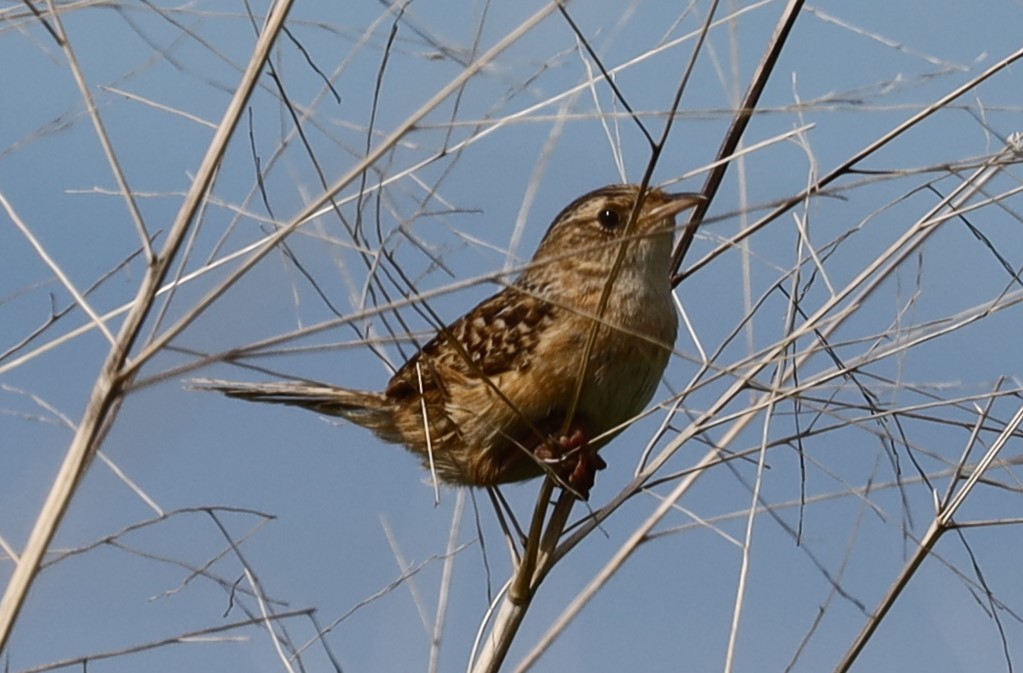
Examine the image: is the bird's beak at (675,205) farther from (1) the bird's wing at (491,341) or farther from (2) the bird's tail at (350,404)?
(2) the bird's tail at (350,404)

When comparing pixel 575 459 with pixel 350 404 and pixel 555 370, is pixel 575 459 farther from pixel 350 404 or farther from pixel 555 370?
pixel 350 404

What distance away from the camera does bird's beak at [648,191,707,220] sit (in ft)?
11.6

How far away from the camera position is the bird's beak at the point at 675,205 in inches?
139

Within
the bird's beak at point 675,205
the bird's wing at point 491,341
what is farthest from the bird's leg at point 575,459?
the bird's beak at point 675,205

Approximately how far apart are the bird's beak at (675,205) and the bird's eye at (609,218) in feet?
1.26

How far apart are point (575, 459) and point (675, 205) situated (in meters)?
0.74

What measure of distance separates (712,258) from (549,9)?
1328 millimetres

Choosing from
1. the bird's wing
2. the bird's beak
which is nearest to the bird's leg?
the bird's wing

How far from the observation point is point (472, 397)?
145 inches

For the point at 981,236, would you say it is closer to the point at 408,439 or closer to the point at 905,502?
the point at 905,502

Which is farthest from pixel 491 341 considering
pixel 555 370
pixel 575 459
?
pixel 575 459

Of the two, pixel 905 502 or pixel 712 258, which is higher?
pixel 712 258

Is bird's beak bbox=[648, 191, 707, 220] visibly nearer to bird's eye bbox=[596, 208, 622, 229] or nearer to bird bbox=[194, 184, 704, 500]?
bird bbox=[194, 184, 704, 500]

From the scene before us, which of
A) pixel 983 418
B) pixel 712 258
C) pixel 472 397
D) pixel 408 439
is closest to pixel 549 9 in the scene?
pixel 712 258
